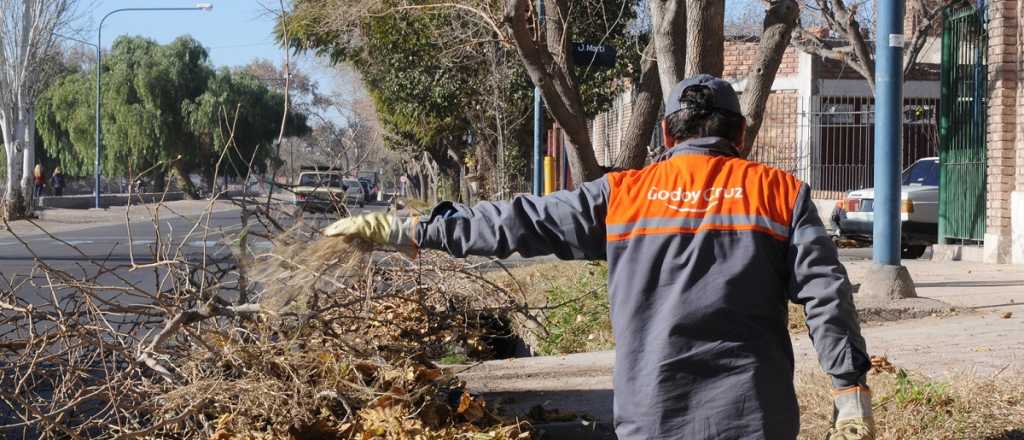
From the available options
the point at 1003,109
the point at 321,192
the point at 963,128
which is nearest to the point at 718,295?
the point at 321,192

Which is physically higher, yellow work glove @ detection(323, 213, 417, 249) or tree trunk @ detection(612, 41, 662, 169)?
tree trunk @ detection(612, 41, 662, 169)

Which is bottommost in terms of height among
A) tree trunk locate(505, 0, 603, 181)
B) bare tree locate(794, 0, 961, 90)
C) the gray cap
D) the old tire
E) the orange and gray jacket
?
the old tire

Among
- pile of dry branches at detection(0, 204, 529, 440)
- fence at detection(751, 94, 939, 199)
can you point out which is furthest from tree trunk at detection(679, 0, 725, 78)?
fence at detection(751, 94, 939, 199)

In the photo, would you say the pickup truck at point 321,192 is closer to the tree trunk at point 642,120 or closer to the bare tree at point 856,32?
the tree trunk at point 642,120

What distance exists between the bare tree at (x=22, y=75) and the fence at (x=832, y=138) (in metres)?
18.4

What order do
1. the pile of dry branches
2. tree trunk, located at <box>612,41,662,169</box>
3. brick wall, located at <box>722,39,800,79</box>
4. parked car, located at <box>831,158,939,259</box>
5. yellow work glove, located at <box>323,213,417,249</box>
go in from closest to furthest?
yellow work glove, located at <box>323,213,417,249</box>, the pile of dry branches, tree trunk, located at <box>612,41,662,169</box>, parked car, located at <box>831,158,939,259</box>, brick wall, located at <box>722,39,800,79</box>

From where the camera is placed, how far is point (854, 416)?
10.5 ft

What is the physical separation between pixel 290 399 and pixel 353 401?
11.2 inches

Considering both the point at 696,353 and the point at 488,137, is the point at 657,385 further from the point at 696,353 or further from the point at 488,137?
the point at 488,137

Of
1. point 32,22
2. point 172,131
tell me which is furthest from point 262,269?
point 172,131

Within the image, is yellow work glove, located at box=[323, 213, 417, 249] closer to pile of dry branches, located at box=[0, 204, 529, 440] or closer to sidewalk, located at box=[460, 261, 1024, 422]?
pile of dry branches, located at box=[0, 204, 529, 440]

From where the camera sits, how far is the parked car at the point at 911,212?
1758 centimetres

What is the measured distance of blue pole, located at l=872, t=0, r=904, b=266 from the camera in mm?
9297

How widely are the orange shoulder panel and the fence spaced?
2032 cm
